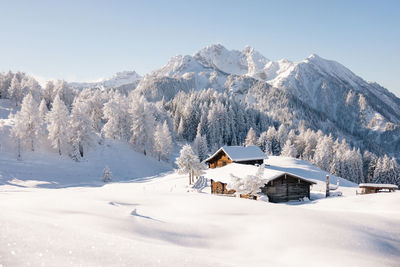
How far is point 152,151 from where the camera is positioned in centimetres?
6300

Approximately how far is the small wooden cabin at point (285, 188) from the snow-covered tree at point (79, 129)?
38.4 meters

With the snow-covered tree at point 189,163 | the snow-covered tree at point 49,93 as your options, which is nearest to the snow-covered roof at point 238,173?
the snow-covered tree at point 189,163

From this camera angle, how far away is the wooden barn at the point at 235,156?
44950mm

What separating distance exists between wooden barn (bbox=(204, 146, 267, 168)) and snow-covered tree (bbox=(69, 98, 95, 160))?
2574cm

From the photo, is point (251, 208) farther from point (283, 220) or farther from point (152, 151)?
point (152, 151)

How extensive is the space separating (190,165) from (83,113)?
27.2m

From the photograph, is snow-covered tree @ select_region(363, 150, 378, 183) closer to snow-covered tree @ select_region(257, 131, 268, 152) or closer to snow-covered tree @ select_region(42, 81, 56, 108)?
snow-covered tree @ select_region(257, 131, 268, 152)

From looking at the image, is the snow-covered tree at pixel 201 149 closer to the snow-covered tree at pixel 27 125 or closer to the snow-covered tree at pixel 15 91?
the snow-covered tree at pixel 27 125

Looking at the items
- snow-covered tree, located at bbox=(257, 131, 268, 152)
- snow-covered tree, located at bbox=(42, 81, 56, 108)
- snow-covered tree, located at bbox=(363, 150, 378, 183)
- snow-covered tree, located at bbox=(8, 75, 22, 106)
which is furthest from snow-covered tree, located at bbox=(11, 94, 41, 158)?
snow-covered tree, located at bbox=(363, 150, 378, 183)

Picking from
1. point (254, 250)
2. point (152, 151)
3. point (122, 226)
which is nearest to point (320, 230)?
point (254, 250)

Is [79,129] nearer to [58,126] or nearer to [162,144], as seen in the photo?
[58,126]

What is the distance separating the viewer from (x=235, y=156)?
45.0 metres

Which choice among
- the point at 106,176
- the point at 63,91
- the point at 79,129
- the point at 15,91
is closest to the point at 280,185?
the point at 106,176

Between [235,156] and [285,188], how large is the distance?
15.6 metres
